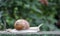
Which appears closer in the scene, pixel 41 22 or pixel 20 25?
pixel 20 25

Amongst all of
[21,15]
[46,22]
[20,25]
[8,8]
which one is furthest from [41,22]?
[20,25]

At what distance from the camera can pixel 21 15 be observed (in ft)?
7.97

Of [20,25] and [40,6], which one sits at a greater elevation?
[40,6]

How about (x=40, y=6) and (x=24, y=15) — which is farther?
(x=40, y=6)

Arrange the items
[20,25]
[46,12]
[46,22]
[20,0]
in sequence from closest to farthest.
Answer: [20,25]
[20,0]
[46,22]
[46,12]

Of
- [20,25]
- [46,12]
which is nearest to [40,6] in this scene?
[46,12]

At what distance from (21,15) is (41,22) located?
263mm

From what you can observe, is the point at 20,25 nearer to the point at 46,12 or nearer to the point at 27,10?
the point at 27,10

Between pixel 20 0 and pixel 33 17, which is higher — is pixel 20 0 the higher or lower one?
the higher one

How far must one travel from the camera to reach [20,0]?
239 centimetres

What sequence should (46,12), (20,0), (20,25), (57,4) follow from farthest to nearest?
(57,4) < (46,12) < (20,0) < (20,25)

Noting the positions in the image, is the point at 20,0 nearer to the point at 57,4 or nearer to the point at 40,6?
the point at 40,6

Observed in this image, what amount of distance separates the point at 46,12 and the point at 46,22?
24 cm

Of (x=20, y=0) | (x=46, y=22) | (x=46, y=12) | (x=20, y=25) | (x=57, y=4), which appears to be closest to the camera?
(x=20, y=25)
